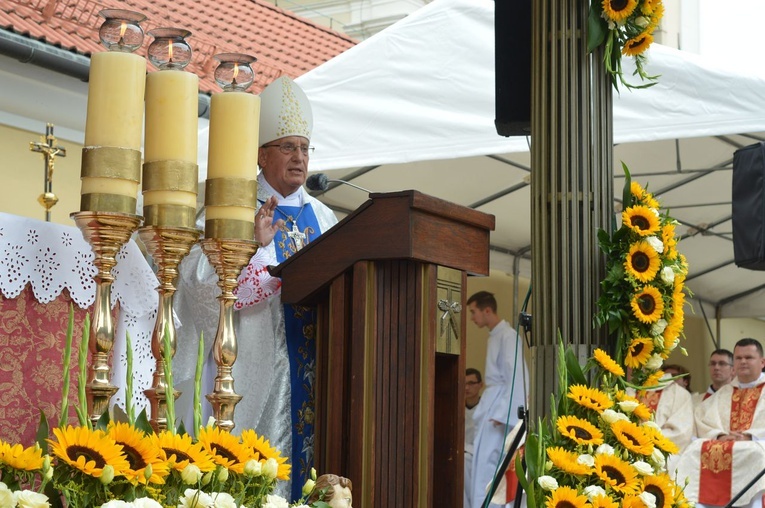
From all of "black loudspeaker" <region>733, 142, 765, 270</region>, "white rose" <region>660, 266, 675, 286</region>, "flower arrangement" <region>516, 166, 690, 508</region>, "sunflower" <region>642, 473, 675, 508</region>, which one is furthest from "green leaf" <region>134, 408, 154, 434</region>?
"black loudspeaker" <region>733, 142, 765, 270</region>

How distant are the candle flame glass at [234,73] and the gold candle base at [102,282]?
1.24ft

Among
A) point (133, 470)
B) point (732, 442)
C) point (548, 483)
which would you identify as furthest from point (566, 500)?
point (732, 442)

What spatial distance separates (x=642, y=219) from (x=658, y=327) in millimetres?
311

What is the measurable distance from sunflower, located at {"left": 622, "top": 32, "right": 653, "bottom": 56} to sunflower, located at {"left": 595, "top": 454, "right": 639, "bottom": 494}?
120 cm

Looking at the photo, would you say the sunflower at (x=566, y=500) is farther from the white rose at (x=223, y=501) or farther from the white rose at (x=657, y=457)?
the white rose at (x=223, y=501)

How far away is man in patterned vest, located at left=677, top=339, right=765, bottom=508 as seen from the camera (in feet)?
28.9

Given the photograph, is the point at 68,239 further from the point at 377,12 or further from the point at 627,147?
the point at 377,12

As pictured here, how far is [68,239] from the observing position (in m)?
3.13

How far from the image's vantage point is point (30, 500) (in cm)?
193

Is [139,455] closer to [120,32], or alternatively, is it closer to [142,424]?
[142,424]

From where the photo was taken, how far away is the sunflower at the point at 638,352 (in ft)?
11.7

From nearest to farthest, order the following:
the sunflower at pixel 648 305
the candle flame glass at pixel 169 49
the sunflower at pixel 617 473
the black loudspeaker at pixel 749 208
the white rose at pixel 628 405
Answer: the candle flame glass at pixel 169 49 → the sunflower at pixel 617 473 → the white rose at pixel 628 405 → the sunflower at pixel 648 305 → the black loudspeaker at pixel 749 208

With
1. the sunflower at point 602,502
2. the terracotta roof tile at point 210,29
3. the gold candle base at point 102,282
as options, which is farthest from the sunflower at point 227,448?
the terracotta roof tile at point 210,29

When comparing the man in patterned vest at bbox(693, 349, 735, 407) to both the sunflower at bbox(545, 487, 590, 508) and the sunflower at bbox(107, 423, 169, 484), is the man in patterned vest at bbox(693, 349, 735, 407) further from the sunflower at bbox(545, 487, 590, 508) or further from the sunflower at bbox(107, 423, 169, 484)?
the sunflower at bbox(107, 423, 169, 484)
